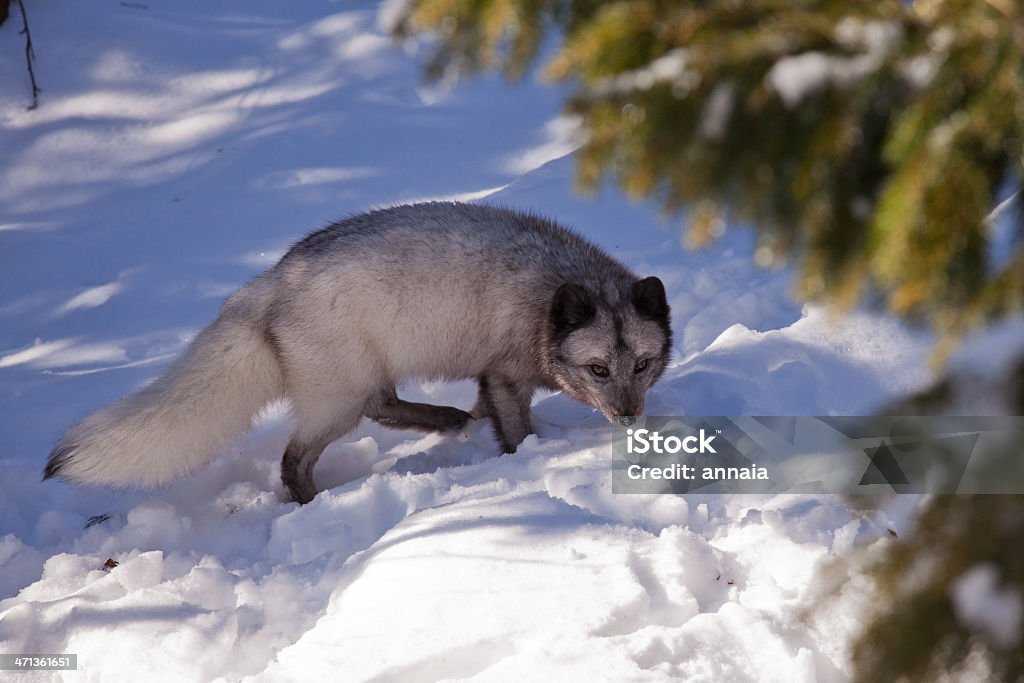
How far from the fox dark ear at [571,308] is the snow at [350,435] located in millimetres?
562

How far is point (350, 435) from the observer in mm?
5500

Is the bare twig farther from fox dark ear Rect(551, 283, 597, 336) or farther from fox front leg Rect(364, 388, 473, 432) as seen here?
fox dark ear Rect(551, 283, 597, 336)

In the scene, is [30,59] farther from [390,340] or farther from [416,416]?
[390,340]

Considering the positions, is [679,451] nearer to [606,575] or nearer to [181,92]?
[606,575]

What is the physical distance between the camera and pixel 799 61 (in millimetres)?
1495

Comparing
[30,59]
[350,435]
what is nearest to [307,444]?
[350,435]

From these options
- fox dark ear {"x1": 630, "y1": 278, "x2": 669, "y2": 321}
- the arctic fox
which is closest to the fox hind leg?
the arctic fox

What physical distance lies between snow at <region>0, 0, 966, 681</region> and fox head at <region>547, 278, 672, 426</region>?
24 centimetres

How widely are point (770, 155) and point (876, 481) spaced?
1.11 meters

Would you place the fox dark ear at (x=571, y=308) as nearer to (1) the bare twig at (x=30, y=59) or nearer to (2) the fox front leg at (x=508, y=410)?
(2) the fox front leg at (x=508, y=410)

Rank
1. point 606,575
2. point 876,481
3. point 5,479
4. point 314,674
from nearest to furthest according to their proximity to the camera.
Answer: point 876,481 < point 314,674 < point 606,575 < point 5,479

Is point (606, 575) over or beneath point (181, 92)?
beneath

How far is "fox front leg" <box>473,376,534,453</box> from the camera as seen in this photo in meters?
4.91

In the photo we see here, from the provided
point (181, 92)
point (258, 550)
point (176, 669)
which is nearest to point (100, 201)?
point (181, 92)
